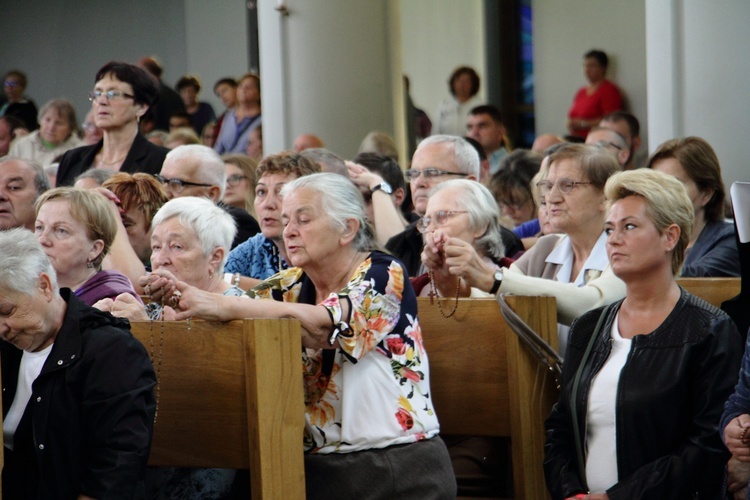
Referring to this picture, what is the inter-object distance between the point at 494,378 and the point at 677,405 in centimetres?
78

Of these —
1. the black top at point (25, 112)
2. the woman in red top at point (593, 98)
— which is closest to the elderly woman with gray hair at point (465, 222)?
the woman in red top at point (593, 98)

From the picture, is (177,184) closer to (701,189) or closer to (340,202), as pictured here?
(340,202)

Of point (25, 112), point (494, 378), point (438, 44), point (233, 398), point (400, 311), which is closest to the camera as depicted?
point (233, 398)

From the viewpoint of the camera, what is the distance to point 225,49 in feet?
43.1

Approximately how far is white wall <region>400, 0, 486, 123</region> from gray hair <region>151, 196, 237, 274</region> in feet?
25.9

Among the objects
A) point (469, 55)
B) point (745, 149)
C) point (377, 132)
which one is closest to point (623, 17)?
point (469, 55)

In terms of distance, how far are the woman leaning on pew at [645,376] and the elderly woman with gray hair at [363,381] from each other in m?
0.39

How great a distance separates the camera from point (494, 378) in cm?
382

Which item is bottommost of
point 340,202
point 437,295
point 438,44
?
point 437,295

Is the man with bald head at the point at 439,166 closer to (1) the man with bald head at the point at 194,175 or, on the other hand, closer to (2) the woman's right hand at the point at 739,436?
(1) the man with bald head at the point at 194,175

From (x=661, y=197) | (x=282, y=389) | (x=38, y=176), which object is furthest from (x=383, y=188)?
(x=282, y=389)

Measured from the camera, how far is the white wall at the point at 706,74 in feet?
18.9

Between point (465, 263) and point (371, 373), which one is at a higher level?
point (465, 263)

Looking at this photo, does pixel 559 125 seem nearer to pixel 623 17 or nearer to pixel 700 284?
pixel 623 17
